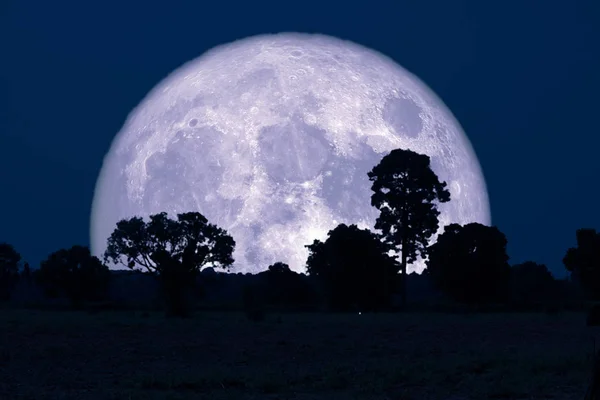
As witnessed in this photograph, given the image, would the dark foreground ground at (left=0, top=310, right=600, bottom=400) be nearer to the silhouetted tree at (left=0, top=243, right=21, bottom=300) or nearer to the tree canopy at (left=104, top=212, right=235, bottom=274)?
the tree canopy at (left=104, top=212, right=235, bottom=274)

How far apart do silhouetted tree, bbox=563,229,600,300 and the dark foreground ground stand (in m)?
34.7

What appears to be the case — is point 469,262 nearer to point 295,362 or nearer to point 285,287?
point 285,287

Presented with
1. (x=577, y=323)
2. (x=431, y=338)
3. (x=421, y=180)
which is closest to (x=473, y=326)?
(x=577, y=323)

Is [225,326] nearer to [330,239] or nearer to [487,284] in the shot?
[330,239]

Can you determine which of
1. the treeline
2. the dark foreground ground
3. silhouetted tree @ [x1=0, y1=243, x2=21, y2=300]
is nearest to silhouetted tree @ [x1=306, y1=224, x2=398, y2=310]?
the treeline

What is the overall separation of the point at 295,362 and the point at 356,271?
37.2 m

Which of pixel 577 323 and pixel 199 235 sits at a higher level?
pixel 199 235

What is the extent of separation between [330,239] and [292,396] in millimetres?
44344

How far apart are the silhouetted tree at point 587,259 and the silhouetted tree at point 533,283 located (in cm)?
1418

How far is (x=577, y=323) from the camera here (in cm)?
4050

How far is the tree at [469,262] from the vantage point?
61969mm

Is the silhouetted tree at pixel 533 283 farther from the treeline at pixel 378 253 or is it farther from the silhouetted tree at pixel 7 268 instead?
the silhouetted tree at pixel 7 268

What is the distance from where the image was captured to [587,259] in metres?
71.1

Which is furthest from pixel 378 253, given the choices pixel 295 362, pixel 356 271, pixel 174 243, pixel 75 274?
pixel 295 362
